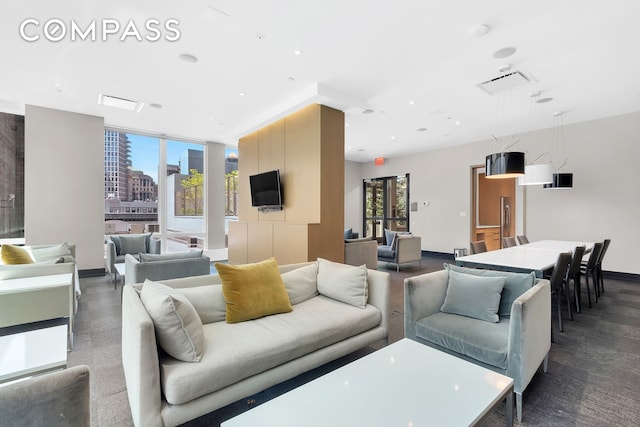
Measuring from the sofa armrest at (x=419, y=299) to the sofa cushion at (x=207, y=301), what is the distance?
4.72ft

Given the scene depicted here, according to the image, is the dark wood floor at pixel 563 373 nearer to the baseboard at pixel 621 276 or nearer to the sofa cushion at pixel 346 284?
the sofa cushion at pixel 346 284

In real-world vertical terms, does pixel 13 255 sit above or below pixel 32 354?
above

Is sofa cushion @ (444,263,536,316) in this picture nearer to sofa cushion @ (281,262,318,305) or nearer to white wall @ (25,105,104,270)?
sofa cushion @ (281,262,318,305)

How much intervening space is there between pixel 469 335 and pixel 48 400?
2237mm

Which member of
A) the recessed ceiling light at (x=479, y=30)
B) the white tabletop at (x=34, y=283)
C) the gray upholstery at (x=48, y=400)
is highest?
the recessed ceiling light at (x=479, y=30)

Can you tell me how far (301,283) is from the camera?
9.18ft

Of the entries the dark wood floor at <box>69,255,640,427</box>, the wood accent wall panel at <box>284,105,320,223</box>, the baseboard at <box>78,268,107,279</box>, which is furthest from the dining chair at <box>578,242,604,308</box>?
the baseboard at <box>78,268,107,279</box>

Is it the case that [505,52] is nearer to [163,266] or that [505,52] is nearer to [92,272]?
[163,266]

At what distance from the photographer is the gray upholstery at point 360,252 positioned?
221 inches

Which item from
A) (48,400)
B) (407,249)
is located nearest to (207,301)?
(48,400)

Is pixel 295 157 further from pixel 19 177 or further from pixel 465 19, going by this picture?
pixel 19 177

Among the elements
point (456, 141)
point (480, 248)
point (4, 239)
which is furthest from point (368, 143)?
point (4, 239)

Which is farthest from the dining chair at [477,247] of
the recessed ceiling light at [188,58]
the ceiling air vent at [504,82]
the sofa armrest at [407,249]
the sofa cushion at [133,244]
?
the sofa cushion at [133,244]

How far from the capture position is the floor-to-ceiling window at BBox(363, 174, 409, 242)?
31.0 feet
